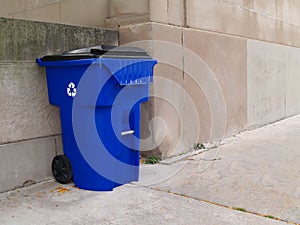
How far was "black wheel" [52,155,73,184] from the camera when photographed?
360 centimetres

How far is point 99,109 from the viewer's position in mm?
3309

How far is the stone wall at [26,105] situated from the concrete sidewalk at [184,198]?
23 centimetres

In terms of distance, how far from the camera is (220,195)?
3383mm

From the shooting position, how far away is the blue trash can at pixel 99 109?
3.25m

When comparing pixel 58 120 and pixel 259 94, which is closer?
pixel 58 120

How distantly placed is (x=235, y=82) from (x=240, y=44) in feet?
2.14

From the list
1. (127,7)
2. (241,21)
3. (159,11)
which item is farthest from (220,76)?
(127,7)

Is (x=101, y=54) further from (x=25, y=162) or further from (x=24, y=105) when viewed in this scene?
(x=25, y=162)

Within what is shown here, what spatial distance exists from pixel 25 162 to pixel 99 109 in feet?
3.11

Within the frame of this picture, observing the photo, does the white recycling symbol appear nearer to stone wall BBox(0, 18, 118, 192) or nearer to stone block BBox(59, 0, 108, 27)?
stone wall BBox(0, 18, 118, 192)

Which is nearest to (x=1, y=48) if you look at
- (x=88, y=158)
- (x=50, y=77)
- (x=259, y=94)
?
(x=50, y=77)

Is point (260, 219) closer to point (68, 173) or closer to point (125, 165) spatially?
point (125, 165)

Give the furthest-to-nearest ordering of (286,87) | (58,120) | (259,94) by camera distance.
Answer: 1. (286,87)
2. (259,94)
3. (58,120)

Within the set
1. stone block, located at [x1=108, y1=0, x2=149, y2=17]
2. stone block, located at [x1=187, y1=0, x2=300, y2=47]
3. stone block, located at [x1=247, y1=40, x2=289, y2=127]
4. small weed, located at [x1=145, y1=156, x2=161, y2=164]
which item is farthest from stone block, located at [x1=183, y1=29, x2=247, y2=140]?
small weed, located at [x1=145, y1=156, x2=161, y2=164]
